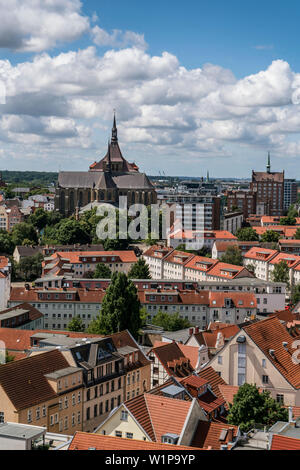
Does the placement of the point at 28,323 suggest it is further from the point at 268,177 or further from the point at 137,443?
the point at 268,177

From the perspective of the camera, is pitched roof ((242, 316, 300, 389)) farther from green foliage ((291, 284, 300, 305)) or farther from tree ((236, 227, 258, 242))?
tree ((236, 227, 258, 242))

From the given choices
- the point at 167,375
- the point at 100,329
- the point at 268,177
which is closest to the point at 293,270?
the point at 100,329

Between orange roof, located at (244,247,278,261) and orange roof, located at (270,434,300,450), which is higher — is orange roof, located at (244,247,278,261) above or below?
below

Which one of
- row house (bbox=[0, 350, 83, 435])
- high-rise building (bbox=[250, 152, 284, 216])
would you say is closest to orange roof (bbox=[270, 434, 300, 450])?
row house (bbox=[0, 350, 83, 435])

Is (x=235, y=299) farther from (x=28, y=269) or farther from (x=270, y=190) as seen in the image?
(x=270, y=190)

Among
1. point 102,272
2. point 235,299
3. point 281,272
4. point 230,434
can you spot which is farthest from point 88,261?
point 230,434
